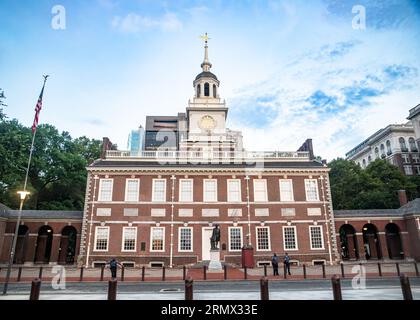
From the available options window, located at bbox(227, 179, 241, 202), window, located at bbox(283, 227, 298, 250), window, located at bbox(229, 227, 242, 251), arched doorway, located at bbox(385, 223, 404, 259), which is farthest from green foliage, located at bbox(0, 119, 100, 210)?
arched doorway, located at bbox(385, 223, 404, 259)

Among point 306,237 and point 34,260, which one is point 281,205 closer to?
point 306,237

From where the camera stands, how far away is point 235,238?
27906 mm

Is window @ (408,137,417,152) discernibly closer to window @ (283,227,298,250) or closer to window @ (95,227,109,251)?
window @ (283,227,298,250)

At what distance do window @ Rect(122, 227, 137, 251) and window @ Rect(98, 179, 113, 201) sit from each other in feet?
11.4

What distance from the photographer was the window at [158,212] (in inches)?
1109

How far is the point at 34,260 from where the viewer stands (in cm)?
2998

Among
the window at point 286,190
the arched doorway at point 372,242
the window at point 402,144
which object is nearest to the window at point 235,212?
the window at point 286,190

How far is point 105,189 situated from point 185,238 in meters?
8.93

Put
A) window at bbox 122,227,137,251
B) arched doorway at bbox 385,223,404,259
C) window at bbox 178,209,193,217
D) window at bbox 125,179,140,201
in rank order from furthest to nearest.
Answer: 1. arched doorway at bbox 385,223,404,259
2. window at bbox 125,179,140,201
3. window at bbox 178,209,193,217
4. window at bbox 122,227,137,251

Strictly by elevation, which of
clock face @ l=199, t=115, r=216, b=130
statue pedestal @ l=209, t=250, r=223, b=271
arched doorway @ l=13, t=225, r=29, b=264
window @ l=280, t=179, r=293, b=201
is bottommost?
statue pedestal @ l=209, t=250, r=223, b=271

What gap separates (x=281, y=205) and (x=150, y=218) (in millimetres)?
12450

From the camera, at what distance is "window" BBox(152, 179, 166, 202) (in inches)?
1133

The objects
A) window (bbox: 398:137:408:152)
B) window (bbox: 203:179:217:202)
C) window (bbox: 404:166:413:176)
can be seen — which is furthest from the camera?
window (bbox: 398:137:408:152)
